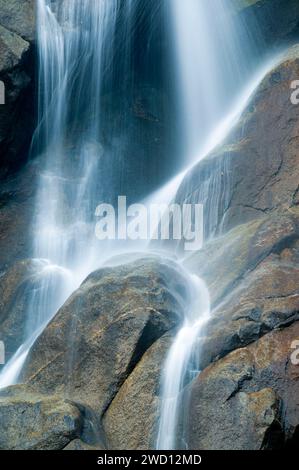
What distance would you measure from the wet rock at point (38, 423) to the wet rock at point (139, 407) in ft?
2.53

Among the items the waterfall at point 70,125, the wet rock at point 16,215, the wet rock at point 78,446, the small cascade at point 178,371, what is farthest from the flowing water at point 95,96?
the wet rock at point 78,446

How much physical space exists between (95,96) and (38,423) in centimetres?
1307

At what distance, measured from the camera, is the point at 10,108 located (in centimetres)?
1828

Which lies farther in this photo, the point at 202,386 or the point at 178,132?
the point at 178,132

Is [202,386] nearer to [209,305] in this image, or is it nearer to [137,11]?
[209,305]

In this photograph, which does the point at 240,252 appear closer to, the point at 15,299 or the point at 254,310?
the point at 254,310

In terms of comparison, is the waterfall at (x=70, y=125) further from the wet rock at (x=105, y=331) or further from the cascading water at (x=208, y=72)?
the wet rock at (x=105, y=331)

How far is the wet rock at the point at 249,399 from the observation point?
941cm

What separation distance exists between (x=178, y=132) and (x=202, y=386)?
12.5 metres

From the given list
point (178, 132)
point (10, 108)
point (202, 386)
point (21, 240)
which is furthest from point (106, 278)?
point (178, 132)

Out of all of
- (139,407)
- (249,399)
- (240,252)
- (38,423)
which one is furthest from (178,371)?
(240,252)

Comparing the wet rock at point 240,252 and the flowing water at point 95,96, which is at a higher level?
the flowing water at point 95,96

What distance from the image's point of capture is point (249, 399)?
9.68 metres
